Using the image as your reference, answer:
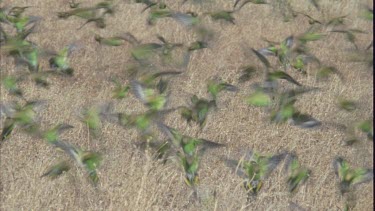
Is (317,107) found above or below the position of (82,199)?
below

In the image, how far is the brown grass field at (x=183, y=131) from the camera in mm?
3762

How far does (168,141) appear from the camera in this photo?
399cm

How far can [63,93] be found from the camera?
517 cm

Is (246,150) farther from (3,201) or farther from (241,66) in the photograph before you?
(241,66)

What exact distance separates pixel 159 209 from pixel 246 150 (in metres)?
0.87

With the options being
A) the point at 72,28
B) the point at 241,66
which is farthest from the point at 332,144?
the point at 72,28

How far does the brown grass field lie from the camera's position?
3.76 m

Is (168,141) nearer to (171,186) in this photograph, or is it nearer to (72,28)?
(171,186)

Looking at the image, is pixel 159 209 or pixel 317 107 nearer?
pixel 159 209

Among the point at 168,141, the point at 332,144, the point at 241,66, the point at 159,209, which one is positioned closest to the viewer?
the point at 159,209

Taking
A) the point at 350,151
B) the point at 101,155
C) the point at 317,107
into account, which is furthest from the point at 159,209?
the point at 317,107

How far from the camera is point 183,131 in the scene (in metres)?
4.59

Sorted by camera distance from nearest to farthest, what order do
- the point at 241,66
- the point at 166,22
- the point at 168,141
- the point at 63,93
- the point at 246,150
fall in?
the point at 168,141 < the point at 246,150 < the point at 63,93 < the point at 241,66 < the point at 166,22

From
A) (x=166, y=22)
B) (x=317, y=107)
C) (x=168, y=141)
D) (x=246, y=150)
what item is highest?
(x=168, y=141)
